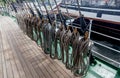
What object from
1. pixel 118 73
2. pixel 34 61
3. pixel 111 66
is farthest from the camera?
pixel 34 61

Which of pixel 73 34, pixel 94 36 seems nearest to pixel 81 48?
pixel 73 34

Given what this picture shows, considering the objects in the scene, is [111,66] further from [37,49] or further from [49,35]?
[37,49]

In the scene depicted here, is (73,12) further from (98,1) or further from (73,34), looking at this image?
(73,34)

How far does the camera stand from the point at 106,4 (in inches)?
174

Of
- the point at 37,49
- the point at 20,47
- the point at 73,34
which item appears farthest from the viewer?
the point at 20,47

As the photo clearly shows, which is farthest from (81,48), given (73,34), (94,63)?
(94,63)

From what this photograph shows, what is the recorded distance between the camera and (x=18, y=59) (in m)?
2.83

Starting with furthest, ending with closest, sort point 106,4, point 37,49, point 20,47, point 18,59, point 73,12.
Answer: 1. point 73,12
2. point 106,4
3. point 20,47
4. point 37,49
5. point 18,59

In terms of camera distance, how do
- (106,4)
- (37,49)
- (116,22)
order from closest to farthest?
(37,49) < (116,22) < (106,4)

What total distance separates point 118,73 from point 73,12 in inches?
137

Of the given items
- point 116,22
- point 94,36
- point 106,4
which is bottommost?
point 94,36

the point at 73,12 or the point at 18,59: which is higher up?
the point at 73,12

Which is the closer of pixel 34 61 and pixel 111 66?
pixel 111 66

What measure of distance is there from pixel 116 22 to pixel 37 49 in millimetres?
2452
